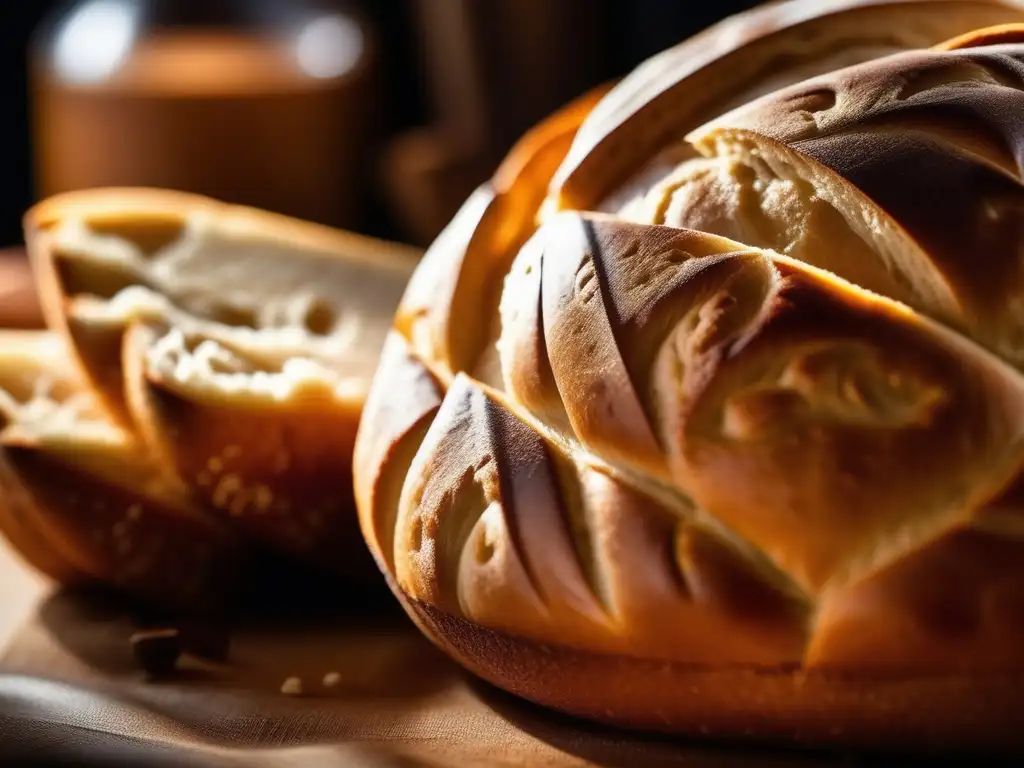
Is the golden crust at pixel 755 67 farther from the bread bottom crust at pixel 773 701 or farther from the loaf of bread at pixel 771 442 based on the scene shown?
the bread bottom crust at pixel 773 701

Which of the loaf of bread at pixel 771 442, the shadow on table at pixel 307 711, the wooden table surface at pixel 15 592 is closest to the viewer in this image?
the loaf of bread at pixel 771 442

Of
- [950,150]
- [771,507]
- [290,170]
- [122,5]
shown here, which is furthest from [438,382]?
[122,5]

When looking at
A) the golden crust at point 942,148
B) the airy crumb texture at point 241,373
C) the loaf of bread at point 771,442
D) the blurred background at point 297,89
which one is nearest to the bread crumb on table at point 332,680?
the loaf of bread at point 771,442

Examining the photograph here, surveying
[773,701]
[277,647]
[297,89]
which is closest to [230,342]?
[277,647]

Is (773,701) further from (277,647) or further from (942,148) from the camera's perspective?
(277,647)

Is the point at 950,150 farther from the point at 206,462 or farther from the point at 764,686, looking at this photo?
the point at 206,462

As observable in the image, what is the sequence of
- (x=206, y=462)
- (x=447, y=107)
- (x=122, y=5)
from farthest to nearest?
(x=447, y=107)
(x=122, y=5)
(x=206, y=462)
